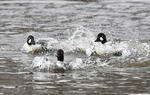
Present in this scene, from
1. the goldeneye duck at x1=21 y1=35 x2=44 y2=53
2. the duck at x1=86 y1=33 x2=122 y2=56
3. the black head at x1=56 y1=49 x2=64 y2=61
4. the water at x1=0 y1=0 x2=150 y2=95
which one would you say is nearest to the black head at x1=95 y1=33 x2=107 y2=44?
the duck at x1=86 y1=33 x2=122 y2=56

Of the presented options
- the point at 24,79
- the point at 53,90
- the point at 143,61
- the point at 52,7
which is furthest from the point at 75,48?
the point at 52,7

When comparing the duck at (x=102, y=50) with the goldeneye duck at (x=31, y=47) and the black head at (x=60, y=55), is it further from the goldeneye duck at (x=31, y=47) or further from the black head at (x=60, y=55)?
the black head at (x=60, y=55)

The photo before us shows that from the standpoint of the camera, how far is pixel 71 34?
67.3ft

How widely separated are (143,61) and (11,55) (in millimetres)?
4339

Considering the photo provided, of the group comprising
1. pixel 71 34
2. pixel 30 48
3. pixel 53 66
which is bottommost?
pixel 53 66

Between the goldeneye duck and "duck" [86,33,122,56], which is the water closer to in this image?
the goldeneye duck

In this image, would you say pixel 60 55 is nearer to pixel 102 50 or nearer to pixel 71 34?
pixel 102 50

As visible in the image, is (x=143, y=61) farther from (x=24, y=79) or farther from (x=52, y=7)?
(x=52, y=7)

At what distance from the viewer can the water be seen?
434 inches

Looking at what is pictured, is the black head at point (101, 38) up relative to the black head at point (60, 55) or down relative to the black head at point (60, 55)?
up

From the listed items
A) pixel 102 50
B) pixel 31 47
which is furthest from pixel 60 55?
pixel 31 47

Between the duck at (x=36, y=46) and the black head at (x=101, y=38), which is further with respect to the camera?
the black head at (x=101, y=38)

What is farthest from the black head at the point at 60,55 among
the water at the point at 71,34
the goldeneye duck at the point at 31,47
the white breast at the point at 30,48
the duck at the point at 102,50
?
the white breast at the point at 30,48

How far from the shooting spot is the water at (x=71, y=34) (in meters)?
11.0
